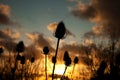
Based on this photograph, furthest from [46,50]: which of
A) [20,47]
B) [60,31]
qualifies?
[60,31]

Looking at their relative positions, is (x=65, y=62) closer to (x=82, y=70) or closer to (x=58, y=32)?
(x=58, y=32)

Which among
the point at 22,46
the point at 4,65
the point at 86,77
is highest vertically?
the point at 22,46

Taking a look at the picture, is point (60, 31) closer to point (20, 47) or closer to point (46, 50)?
point (20, 47)

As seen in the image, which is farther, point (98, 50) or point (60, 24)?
point (98, 50)

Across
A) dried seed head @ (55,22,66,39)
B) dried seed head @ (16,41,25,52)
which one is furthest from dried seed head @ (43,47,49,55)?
dried seed head @ (55,22,66,39)

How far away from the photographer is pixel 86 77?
4631 centimetres

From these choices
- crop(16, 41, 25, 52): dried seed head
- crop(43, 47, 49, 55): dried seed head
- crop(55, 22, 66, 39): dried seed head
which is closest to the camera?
crop(55, 22, 66, 39): dried seed head

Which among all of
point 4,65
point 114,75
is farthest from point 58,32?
point 114,75

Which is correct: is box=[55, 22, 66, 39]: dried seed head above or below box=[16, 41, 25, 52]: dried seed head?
above

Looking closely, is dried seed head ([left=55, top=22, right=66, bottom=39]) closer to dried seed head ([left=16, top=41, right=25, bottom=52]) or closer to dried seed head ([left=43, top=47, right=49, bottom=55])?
dried seed head ([left=16, top=41, right=25, bottom=52])

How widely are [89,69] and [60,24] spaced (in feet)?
102

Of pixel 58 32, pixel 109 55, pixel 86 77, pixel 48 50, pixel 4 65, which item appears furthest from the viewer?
pixel 86 77

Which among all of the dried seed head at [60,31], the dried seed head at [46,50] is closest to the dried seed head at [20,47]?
the dried seed head at [46,50]

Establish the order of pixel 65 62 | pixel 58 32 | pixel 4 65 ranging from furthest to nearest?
pixel 4 65 → pixel 65 62 → pixel 58 32
